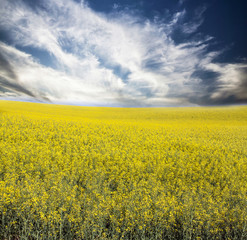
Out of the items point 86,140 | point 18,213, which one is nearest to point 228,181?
point 18,213

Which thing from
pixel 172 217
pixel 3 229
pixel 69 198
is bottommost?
pixel 3 229

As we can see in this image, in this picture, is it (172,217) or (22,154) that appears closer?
(172,217)

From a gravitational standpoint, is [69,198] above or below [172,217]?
above

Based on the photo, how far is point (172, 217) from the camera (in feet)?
14.4

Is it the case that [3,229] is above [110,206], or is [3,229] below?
below

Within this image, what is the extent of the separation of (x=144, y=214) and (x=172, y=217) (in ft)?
2.81

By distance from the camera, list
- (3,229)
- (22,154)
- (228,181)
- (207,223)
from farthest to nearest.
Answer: (22,154), (228,181), (207,223), (3,229)

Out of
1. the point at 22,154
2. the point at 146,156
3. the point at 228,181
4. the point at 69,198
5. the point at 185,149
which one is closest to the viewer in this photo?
A: the point at 69,198

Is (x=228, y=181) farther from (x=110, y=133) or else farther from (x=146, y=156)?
(x=110, y=133)

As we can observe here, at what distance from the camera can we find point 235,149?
41.5 feet

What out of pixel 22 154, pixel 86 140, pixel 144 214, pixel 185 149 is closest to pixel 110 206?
pixel 144 214

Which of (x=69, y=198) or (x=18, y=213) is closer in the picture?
(x=18, y=213)

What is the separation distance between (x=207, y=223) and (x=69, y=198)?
13.8 feet

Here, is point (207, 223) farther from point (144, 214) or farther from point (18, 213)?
point (18, 213)
